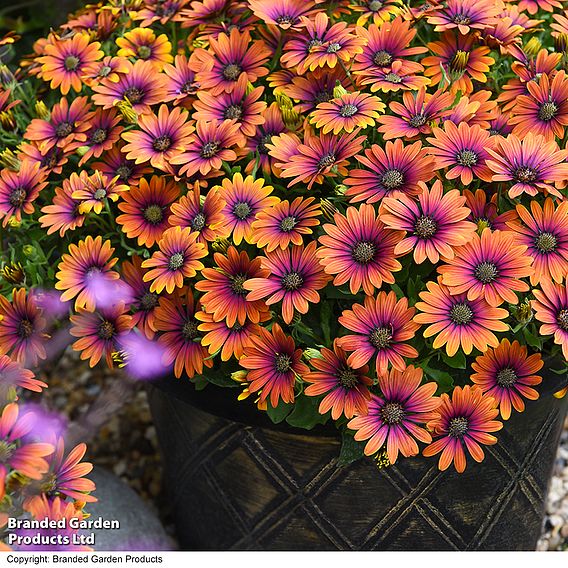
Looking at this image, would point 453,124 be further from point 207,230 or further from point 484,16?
point 207,230

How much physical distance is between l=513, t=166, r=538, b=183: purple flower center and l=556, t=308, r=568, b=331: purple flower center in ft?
0.53

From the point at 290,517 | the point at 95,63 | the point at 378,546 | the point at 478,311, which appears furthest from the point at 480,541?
the point at 95,63

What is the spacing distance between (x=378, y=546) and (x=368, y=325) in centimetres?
42

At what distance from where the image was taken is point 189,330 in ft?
3.27

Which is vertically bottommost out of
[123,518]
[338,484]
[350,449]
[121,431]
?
[121,431]

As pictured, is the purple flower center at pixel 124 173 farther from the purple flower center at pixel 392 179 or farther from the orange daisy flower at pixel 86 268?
the purple flower center at pixel 392 179

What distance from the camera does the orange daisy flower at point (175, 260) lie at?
0.94 m

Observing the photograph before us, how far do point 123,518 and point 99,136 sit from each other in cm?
68

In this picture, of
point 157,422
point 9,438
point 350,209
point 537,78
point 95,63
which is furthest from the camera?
point 157,422

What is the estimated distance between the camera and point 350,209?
2.99 feet

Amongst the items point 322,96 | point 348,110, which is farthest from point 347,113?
point 322,96

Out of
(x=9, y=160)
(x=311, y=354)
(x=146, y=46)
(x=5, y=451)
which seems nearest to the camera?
(x=5, y=451)

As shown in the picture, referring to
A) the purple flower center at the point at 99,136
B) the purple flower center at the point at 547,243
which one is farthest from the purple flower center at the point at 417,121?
the purple flower center at the point at 99,136

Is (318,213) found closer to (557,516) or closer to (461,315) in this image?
(461,315)
